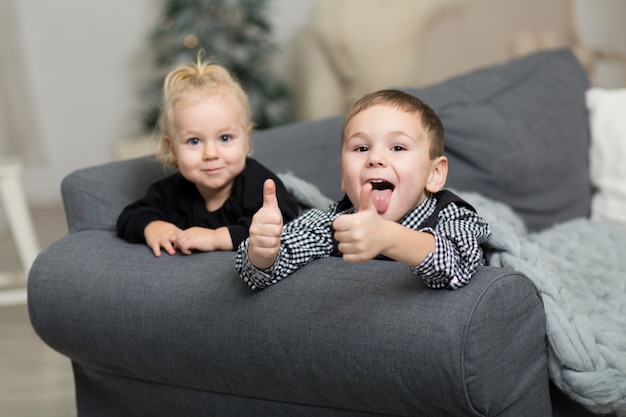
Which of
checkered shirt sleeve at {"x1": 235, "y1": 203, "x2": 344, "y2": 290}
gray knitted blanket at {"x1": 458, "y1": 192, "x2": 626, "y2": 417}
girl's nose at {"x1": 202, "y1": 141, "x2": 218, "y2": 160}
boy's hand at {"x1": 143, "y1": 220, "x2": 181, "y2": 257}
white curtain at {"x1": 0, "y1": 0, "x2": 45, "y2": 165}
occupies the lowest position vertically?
white curtain at {"x1": 0, "y1": 0, "x2": 45, "y2": 165}

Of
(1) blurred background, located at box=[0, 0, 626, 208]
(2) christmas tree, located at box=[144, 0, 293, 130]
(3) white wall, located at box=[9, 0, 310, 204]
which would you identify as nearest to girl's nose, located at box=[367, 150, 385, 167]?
(1) blurred background, located at box=[0, 0, 626, 208]

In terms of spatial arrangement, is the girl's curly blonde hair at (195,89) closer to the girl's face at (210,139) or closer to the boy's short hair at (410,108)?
the girl's face at (210,139)

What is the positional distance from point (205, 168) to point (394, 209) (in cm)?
50

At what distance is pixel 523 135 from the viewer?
8.27 feet

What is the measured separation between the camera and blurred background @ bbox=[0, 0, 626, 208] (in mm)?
4297

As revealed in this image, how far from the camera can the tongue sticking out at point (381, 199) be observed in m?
1.58

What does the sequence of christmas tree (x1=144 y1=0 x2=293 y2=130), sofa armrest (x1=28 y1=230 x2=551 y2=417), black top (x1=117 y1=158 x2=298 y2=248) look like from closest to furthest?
1. sofa armrest (x1=28 y1=230 x2=551 y2=417)
2. black top (x1=117 y1=158 x2=298 y2=248)
3. christmas tree (x1=144 y1=0 x2=293 y2=130)

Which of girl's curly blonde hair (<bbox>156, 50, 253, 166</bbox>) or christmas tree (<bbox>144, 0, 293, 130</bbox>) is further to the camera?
christmas tree (<bbox>144, 0, 293, 130</bbox>)

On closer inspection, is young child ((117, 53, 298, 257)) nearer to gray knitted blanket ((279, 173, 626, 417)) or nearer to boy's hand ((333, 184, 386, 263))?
gray knitted blanket ((279, 173, 626, 417))

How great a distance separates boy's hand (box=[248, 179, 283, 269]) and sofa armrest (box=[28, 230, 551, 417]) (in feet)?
0.40

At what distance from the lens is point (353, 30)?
13.9 ft

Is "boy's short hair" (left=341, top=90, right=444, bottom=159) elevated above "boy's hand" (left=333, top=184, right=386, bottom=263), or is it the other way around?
"boy's short hair" (left=341, top=90, right=444, bottom=159)

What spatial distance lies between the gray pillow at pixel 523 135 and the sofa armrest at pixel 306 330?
2.78 ft

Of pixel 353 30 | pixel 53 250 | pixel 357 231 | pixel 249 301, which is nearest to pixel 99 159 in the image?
pixel 353 30
